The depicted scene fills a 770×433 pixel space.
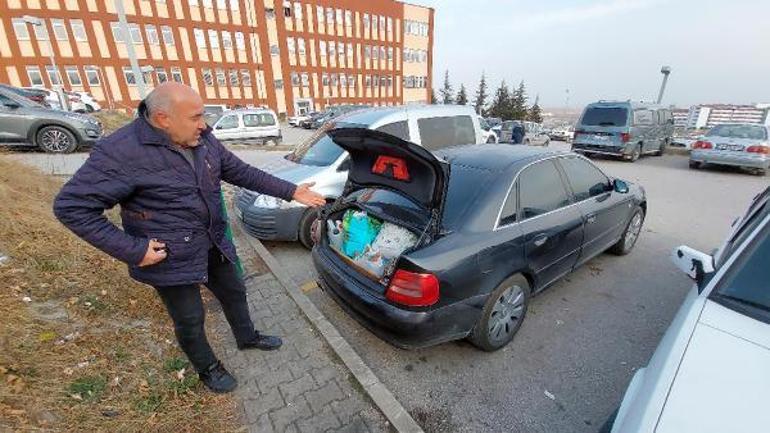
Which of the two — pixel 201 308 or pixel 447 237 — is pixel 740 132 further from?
pixel 201 308

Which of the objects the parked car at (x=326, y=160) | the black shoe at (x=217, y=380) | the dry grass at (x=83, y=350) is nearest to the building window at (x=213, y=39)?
the parked car at (x=326, y=160)

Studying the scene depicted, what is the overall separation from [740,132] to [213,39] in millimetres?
40806

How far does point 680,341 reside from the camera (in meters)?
1.54

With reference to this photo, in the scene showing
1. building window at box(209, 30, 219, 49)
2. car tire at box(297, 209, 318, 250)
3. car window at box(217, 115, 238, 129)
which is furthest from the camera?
building window at box(209, 30, 219, 49)

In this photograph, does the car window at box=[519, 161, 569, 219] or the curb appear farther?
the car window at box=[519, 161, 569, 219]

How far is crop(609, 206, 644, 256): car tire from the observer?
14.8 ft

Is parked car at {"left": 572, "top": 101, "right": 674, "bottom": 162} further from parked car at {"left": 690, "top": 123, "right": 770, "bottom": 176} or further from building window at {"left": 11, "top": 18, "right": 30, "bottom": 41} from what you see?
building window at {"left": 11, "top": 18, "right": 30, "bottom": 41}

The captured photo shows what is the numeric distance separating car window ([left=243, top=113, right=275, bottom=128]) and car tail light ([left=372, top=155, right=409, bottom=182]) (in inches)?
551

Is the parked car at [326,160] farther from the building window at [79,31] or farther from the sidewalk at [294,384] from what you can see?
the building window at [79,31]

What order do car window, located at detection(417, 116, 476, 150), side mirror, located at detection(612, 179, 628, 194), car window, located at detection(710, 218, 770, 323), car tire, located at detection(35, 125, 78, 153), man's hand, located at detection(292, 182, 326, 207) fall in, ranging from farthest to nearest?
car tire, located at detection(35, 125, 78, 153), car window, located at detection(417, 116, 476, 150), side mirror, located at detection(612, 179, 628, 194), man's hand, located at detection(292, 182, 326, 207), car window, located at detection(710, 218, 770, 323)

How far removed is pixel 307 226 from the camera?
4695mm

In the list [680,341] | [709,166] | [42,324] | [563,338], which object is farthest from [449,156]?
[709,166]

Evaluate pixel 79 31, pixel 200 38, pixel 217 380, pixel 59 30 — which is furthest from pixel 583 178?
pixel 59 30

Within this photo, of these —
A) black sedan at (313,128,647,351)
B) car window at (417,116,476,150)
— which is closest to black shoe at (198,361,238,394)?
black sedan at (313,128,647,351)
